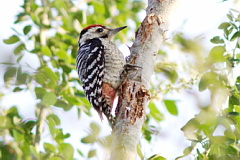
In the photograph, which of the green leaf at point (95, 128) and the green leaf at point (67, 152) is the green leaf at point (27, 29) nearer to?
the green leaf at point (67, 152)

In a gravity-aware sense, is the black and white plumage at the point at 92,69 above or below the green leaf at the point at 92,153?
above

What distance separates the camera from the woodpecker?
358 cm

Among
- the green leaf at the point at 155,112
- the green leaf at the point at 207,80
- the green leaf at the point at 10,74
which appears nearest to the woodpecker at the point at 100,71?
the green leaf at the point at 155,112

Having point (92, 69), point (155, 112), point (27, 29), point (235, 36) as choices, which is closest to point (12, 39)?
point (27, 29)

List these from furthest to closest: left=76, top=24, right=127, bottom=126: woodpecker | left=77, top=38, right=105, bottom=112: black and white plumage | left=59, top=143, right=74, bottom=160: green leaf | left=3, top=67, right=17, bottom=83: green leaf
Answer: left=77, top=38, right=105, bottom=112: black and white plumage, left=76, top=24, right=127, bottom=126: woodpecker, left=59, top=143, right=74, bottom=160: green leaf, left=3, top=67, right=17, bottom=83: green leaf

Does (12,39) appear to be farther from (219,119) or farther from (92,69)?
(219,119)

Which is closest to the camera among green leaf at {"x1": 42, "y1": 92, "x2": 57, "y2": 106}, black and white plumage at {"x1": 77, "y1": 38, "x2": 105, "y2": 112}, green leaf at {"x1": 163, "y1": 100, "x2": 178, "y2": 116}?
green leaf at {"x1": 42, "y1": 92, "x2": 57, "y2": 106}

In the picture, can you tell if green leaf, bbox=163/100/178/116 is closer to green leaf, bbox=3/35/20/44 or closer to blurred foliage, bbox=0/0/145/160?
blurred foliage, bbox=0/0/145/160

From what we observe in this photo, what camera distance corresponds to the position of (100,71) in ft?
12.7

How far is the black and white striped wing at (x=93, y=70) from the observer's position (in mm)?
3676

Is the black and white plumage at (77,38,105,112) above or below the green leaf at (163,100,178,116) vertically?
above

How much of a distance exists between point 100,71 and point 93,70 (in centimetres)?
9

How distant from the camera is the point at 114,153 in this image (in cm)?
198

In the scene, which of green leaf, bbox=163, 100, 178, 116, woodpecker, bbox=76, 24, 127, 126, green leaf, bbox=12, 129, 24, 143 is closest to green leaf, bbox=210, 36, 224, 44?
green leaf, bbox=163, 100, 178, 116
